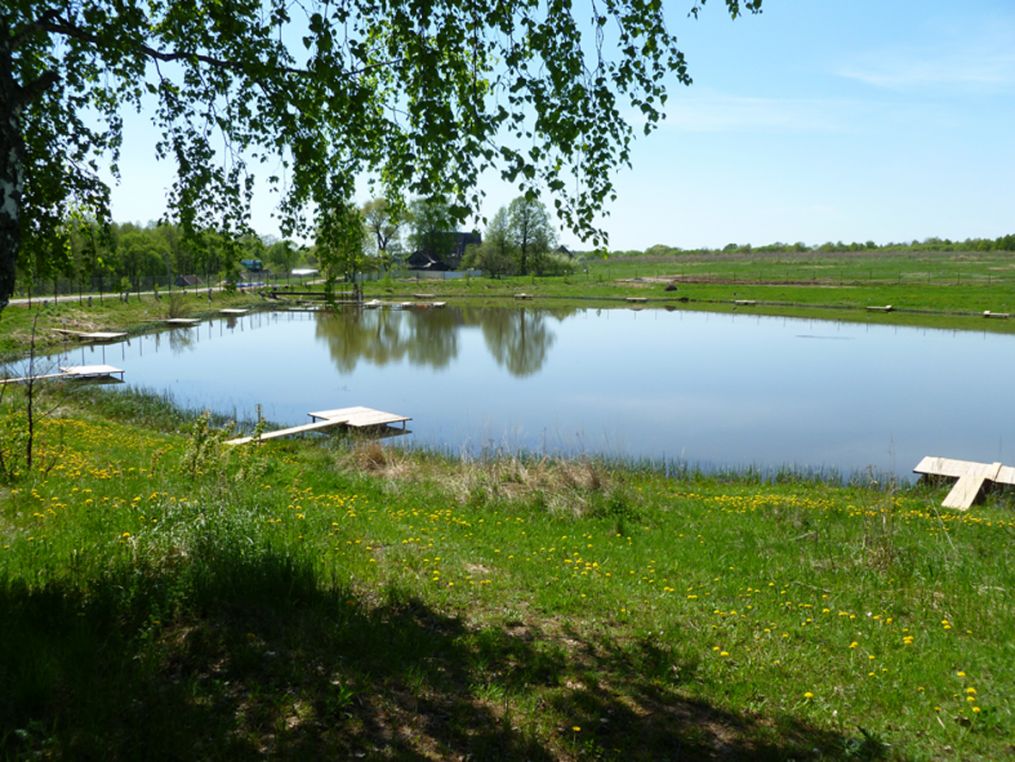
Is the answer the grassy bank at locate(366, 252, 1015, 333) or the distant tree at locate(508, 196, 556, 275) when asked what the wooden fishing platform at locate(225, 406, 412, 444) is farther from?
the distant tree at locate(508, 196, 556, 275)

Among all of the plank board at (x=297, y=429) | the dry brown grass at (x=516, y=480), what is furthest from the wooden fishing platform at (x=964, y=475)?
the plank board at (x=297, y=429)

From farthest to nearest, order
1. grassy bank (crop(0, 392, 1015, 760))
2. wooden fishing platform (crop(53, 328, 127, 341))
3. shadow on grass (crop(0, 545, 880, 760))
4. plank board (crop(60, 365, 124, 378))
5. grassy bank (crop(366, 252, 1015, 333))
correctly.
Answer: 1. grassy bank (crop(366, 252, 1015, 333))
2. wooden fishing platform (crop(53, 328, 127, 341))
3. plank board (crop(60, 365, 124, 378))
4. grassy bank (crop(0, 392, 1015, 760))
5. shadow on grass (crop(0, 545, 880, 760))

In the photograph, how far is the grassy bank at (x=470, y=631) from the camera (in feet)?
13.1

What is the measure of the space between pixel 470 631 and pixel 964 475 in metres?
13.2

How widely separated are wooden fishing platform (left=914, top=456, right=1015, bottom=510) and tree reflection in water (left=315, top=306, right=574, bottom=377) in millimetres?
17809

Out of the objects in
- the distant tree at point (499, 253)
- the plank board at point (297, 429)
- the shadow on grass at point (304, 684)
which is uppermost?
the distant tree at point (499, 253)

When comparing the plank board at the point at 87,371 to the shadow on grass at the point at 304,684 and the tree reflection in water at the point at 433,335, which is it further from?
the shadow on grass at the point at 304,684

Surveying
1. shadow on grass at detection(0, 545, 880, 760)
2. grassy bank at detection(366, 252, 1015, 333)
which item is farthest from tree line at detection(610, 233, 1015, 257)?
shadow on grass at detection(0, 545, 880, 760)

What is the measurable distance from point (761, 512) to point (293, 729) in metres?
8.56

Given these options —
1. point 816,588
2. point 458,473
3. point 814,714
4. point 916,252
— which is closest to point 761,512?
point 816,588

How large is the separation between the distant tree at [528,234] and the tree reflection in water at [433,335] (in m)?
40.1

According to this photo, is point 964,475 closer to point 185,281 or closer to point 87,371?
point 87,371

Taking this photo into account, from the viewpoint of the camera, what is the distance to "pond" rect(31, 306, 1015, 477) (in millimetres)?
19391

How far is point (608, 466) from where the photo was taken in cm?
1538
